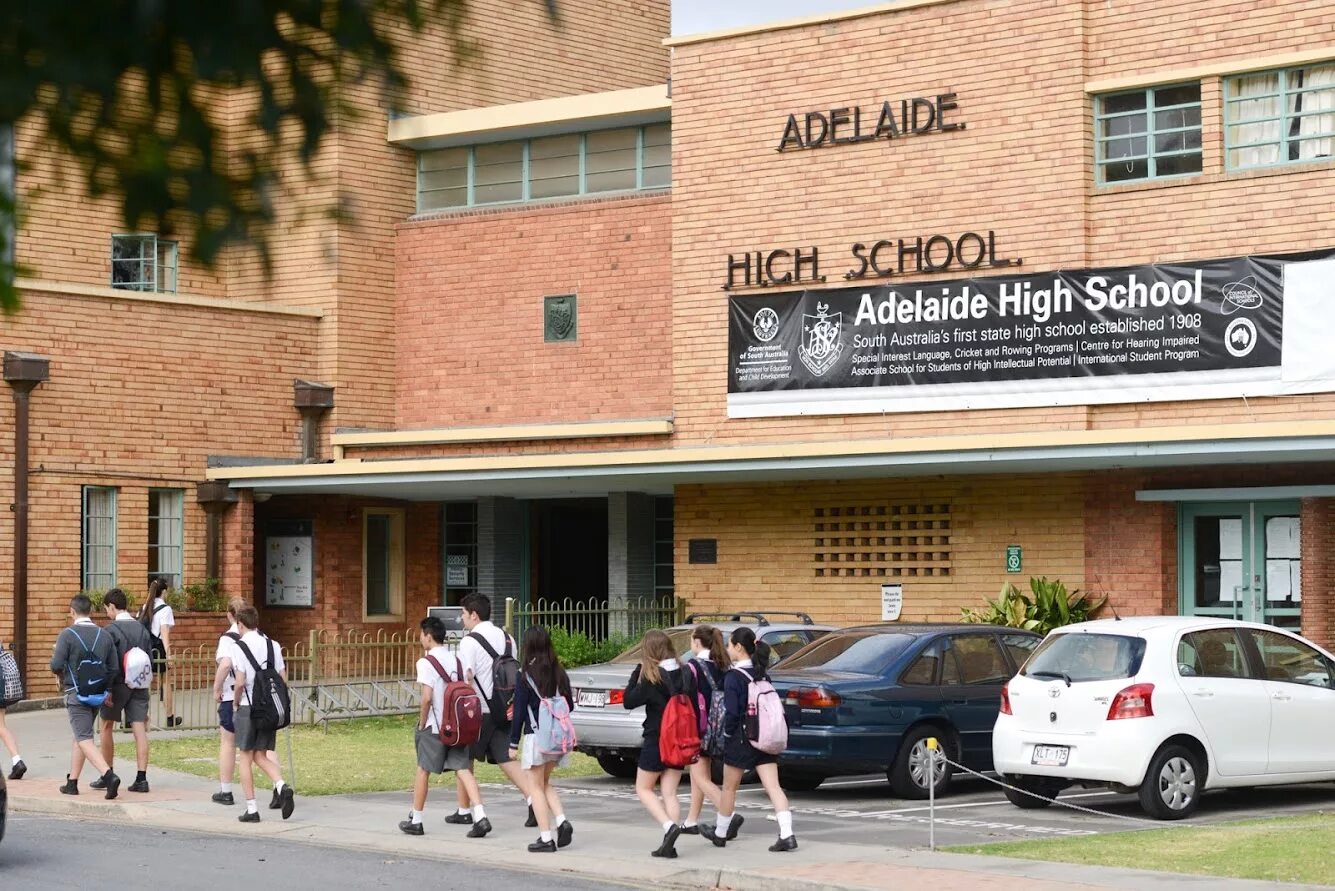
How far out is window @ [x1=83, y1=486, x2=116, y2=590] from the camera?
2634 centimetres

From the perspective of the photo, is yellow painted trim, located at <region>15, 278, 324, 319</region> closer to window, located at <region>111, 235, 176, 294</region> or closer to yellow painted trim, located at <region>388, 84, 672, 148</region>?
window, located at <region>111, 235, 176, 294</region>

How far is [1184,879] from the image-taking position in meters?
12.0

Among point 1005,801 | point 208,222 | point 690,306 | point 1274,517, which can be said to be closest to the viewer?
point 208,222

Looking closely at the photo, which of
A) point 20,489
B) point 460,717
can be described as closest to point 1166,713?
point 460,717

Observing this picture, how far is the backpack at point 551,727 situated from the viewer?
13734 mm

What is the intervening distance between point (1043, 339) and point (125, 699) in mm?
10908

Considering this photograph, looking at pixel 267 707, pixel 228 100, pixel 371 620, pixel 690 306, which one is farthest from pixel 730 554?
pixel 228 100

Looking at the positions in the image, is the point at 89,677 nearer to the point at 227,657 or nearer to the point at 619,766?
the point at 227,657

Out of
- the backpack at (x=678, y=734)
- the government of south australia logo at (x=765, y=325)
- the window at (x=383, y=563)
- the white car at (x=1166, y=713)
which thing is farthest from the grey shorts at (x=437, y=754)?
the window at (x=383, y=563)

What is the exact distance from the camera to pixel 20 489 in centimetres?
2517

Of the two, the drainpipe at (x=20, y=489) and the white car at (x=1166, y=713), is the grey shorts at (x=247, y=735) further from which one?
the drainpipe at (x=20, y=489)

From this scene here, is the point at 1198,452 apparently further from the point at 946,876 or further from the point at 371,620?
the point at 371,620

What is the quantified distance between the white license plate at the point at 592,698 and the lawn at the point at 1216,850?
14.4 ft

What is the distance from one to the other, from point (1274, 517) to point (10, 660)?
43.2ft
